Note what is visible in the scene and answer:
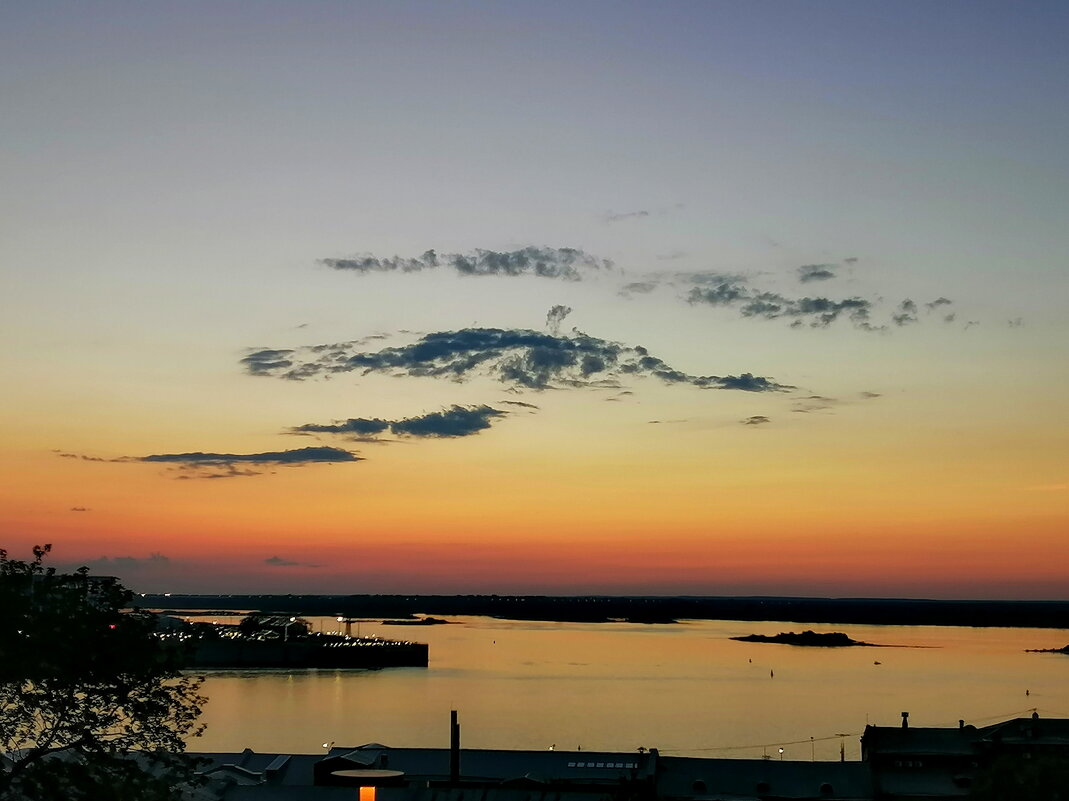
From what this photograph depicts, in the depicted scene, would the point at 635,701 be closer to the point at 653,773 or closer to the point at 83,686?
the point at 653,773

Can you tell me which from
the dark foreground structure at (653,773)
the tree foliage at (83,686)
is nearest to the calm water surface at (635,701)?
the dark foreground structure at (653,773)

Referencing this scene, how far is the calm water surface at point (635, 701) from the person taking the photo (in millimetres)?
90938

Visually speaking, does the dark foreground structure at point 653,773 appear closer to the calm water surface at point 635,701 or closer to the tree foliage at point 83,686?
the calm water surface at point 635,701

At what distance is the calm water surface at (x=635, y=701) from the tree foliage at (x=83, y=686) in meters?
66.1

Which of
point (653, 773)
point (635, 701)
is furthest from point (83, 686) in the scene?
point (635, 701)

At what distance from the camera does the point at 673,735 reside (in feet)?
300

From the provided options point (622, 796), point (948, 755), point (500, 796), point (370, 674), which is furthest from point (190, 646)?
point (370, 674)

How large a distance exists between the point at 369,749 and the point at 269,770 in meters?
5.70

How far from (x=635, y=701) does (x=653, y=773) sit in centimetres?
6351

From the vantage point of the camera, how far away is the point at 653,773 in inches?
2142

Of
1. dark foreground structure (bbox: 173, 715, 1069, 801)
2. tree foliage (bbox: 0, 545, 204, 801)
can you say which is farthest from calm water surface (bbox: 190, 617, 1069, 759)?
tree foliage (bbox: 0, 545, 204, 801)

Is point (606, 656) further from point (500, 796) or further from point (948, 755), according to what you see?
point (500, 796)

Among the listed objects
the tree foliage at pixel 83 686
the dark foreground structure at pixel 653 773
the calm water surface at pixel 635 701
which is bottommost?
the calm water surface at pixel 635 701

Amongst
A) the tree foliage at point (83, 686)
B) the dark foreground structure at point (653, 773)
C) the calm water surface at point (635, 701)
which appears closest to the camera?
the tree foliage at point (83, 686)
